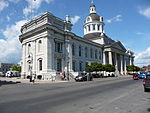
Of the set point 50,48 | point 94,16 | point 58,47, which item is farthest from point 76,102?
point 94,16

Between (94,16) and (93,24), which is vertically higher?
(94,16)

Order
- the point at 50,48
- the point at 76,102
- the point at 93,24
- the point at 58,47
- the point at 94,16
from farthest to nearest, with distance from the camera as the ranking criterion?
the point at 94,16, the point at 93,24, the point at 58,47, the point at 50,48, the point at 76,102

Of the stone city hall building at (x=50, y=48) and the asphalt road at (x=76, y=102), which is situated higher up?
the stone city hall building at (x=50, y=48)

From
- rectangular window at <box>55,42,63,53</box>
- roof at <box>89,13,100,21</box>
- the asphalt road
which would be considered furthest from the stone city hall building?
roof at <box>89,13,100,21</box>

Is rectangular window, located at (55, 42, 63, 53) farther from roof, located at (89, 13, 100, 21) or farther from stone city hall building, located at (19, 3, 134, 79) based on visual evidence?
roof, located at (89, 13, 100, 21)

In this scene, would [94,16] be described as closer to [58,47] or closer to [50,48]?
[58,47]

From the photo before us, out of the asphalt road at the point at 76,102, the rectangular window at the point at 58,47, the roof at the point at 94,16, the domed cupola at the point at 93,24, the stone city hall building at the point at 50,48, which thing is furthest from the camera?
the roof at the point at 94,16

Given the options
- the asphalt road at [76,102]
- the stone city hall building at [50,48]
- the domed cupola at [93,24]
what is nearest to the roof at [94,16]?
the domed cupola at [93,24]

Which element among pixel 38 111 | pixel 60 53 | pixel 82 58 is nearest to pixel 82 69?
pixel 82 58

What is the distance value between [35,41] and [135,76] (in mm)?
24976

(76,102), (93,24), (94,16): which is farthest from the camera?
(94,16)

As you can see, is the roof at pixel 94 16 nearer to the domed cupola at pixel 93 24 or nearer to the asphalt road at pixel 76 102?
the domed cupola at pixel 93 24

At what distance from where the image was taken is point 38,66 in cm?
3941

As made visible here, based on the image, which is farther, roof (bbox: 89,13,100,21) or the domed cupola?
roof (bbox: 89,13,100,21)
